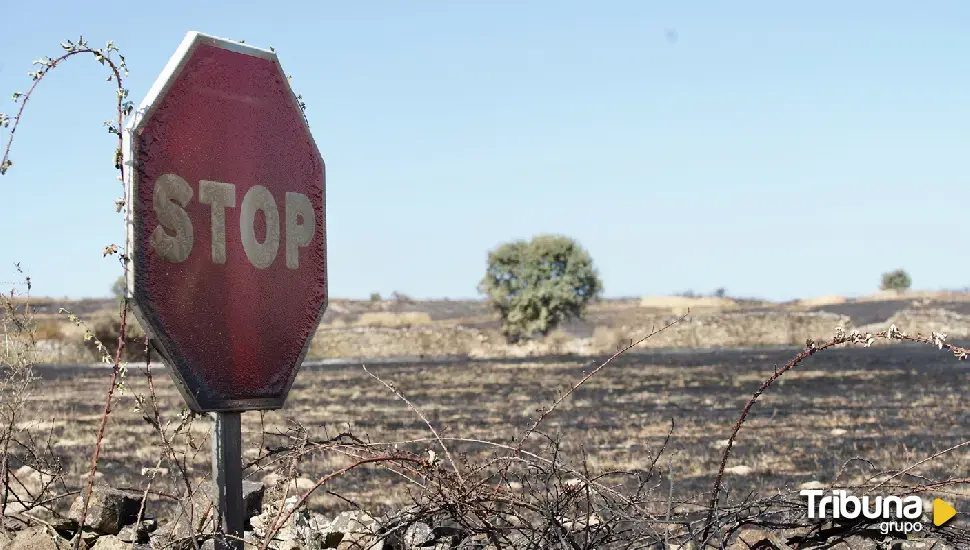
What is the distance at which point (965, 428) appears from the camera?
42.3 ft

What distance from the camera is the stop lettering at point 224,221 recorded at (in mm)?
2604

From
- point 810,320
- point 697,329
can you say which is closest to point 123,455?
point 697,329

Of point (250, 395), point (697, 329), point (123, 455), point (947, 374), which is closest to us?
point (250, 395)

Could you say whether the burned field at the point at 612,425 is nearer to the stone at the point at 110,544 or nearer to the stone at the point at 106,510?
the stone at the point at 106,510

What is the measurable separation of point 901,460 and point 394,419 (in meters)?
7.85

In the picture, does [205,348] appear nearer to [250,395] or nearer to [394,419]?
[250,395]

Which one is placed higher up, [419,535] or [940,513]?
[940,513]

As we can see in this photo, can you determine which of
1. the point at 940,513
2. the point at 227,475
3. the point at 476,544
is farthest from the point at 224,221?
the point at 940,513

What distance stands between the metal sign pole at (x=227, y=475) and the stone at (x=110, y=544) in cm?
150

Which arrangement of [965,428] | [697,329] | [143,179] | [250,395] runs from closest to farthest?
1. [143,179]
2. [250,395]
3. [965,428]
4. [697,329]

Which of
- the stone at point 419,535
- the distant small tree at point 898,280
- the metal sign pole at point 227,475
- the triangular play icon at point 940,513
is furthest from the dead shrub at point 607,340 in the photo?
the distant small tree at point 898,280

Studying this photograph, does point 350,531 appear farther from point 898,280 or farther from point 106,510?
point 898,280

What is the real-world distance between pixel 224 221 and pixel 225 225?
0.04ft

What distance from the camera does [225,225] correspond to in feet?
8.96
